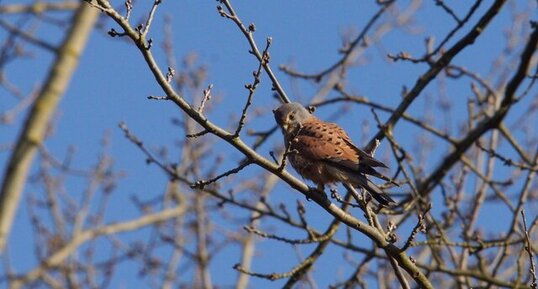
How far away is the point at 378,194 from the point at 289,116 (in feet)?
3.72

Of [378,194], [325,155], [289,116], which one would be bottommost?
[378,194]

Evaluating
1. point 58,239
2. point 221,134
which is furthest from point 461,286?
point 58,239

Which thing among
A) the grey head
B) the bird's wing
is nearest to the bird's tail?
the bird's wing

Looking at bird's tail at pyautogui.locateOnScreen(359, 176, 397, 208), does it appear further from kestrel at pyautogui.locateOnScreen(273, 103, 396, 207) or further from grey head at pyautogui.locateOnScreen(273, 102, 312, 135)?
grey head at pyautogui.locateOnScreen(273, 102, 312, 135)

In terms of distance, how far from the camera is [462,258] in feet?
19.1

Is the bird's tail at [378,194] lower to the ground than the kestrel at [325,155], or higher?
lower

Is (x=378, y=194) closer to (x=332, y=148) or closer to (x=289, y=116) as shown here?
(x=332, y=148)

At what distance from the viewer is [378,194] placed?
432 cm

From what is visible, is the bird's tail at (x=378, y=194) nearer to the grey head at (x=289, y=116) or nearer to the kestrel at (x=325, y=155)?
the kestrel at (x=325, y=155)

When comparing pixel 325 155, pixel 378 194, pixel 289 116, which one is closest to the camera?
pixel 378 194

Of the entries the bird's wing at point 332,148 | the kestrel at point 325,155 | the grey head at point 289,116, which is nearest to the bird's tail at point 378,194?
the kestrel at point 325,155

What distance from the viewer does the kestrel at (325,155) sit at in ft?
15.0

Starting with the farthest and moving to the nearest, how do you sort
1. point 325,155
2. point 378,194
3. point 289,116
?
point 289,116 → point 325,155 → point 378,194

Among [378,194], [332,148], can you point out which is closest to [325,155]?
[332,148]
